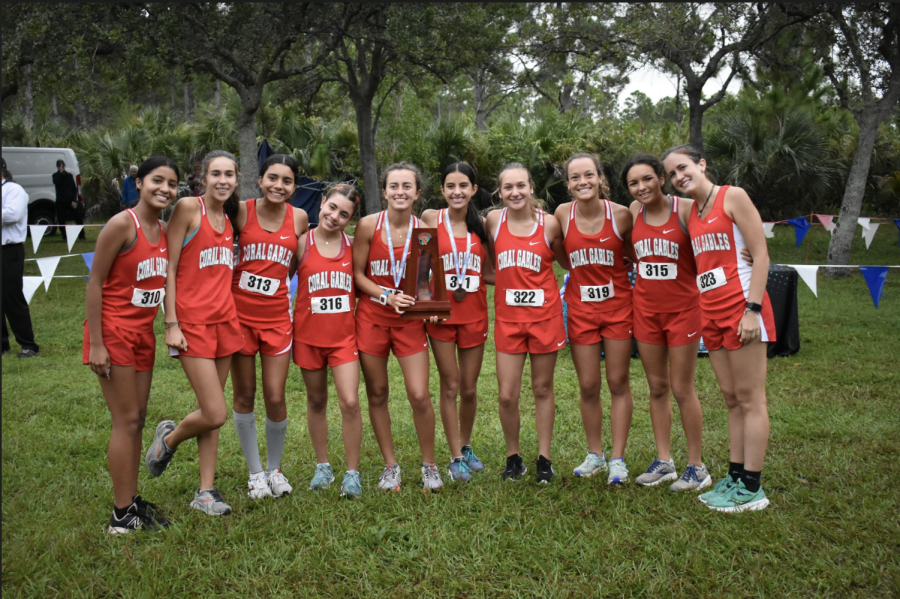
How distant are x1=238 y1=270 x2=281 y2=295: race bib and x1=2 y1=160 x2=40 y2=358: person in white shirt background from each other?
4.51 meters

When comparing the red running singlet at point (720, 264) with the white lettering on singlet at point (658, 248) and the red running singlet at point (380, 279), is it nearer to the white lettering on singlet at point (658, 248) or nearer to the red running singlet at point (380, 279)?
the white lettering on singlet at point (658, 248)

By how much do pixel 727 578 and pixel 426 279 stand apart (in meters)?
2.07

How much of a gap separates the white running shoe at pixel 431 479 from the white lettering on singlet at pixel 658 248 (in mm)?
1718

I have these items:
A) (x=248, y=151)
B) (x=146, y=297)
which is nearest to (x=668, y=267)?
(x=146, y=297)

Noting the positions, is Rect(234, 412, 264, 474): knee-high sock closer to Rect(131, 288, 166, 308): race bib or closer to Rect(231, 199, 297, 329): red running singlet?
Rect(231, 199, 297, 329): red running singlet

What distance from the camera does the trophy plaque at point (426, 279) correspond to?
148 inches

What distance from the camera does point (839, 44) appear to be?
41.2 feet

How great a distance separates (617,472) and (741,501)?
0.68 m

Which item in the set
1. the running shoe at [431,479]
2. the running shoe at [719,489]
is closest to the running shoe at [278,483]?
the running shoe at [431,479]

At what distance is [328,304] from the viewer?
3.79 meters

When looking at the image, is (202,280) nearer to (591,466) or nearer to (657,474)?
(591,466)

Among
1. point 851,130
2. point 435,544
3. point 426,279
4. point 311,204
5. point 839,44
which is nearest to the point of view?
point 435,544

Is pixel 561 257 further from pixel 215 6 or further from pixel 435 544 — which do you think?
pixel 215 6

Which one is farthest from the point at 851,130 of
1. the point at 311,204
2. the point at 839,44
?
the point at 311,204
